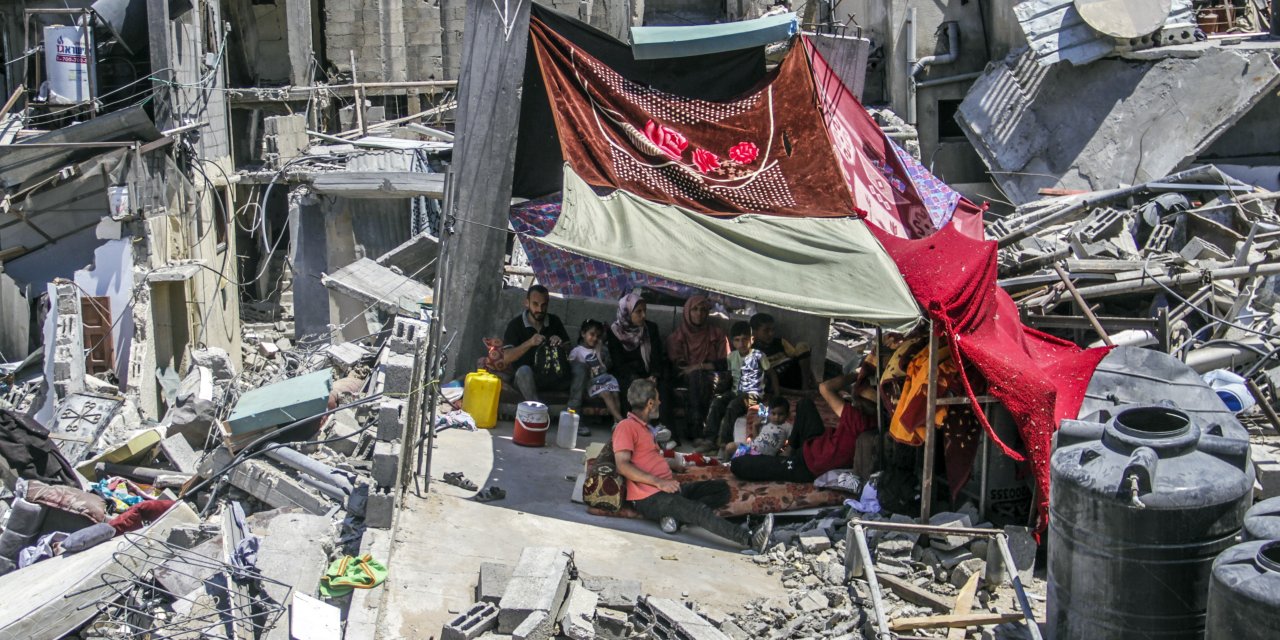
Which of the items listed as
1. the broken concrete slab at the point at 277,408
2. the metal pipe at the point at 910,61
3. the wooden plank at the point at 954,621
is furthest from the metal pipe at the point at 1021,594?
the metal pipe at the point at 910,61

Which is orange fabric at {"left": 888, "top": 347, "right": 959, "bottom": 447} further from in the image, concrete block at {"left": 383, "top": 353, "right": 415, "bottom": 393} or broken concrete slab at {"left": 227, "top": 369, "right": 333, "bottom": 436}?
broken concrete slab at {"left": 227, "top": 369, "right": 333, "bottom": 436}

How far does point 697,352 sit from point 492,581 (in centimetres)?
406

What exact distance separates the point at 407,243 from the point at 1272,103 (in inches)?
456

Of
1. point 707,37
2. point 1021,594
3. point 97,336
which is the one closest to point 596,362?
point 707,37

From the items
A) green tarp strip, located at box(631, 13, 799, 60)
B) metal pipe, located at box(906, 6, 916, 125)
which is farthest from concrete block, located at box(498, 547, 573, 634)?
metal pipe, located at box(906, 6, 916, 125)

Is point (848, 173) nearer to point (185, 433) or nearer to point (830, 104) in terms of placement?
point (830, 104)

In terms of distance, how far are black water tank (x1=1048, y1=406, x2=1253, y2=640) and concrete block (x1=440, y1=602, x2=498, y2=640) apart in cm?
296

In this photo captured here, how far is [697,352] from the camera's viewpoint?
1108 centimetres

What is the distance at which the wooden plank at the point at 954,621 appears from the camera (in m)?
6.75

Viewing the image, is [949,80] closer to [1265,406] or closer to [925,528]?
[1265,406]

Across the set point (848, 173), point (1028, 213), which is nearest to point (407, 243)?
point (848, 173)

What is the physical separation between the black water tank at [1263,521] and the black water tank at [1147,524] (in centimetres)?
18

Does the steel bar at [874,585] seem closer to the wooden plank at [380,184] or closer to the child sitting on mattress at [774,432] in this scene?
the child sitting on mattress at [774,432]

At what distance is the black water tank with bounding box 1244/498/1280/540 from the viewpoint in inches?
228
